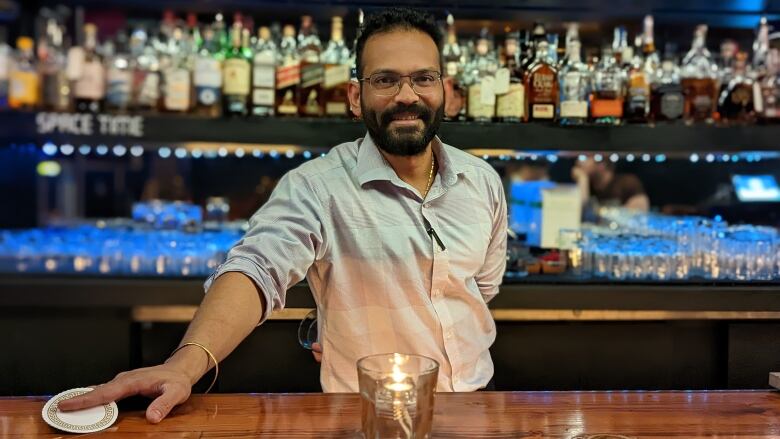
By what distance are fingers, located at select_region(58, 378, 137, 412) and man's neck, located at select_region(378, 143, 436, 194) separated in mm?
752

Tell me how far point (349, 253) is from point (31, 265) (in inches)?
51.9

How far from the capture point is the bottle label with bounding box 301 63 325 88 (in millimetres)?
2480

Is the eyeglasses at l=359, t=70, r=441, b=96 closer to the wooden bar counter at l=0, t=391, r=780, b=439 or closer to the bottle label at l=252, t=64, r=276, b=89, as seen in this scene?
the wooden bar counter at l=0, t=391, r=780, b=439

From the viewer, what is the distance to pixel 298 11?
8.81ft

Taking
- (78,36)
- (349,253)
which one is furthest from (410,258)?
(78,36)

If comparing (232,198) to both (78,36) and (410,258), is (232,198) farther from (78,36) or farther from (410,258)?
(410,258)

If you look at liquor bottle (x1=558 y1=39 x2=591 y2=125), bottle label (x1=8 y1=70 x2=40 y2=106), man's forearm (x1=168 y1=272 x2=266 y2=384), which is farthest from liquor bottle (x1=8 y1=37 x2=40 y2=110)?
liquor bottle (x1=558 y1=39 x2=591 y2=125)

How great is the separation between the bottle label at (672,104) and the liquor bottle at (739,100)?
0.59 feet

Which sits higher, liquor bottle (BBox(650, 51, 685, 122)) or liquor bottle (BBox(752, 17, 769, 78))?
liquor bottle (BBox(752, 17, 769, 78))

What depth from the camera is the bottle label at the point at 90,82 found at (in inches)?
96.9

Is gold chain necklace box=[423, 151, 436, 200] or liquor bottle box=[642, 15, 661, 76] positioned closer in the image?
gold chain necklace box=[423, 151, 436, 200]

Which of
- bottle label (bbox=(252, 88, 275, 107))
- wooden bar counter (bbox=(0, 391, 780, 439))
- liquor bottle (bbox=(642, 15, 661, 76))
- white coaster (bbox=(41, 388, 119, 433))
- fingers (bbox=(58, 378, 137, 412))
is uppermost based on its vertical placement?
liquor bottle (bbox=(642, 15, 661, 76))

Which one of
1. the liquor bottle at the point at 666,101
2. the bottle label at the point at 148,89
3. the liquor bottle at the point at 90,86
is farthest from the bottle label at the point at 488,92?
the liquor bottle at the point at 90,86

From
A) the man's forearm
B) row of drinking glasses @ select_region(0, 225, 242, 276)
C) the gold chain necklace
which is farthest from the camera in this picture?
row of drinking glasses @ select_region(0, 225, 242, 276)
